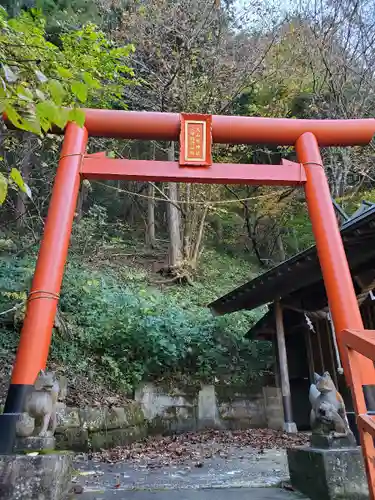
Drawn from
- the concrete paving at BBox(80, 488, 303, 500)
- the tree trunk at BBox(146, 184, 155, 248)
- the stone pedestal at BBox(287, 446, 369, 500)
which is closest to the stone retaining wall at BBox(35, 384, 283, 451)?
the concrete paving at BBox(80, 488, 303, 500)

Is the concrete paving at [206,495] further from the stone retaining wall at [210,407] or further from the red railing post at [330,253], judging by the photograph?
the stone retaining wall at [210,407]

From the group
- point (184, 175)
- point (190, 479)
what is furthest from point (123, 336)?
point (184, 175)

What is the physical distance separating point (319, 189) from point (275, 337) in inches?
201

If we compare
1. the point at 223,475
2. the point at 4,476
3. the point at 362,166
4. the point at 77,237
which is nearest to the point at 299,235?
the point at 362,166

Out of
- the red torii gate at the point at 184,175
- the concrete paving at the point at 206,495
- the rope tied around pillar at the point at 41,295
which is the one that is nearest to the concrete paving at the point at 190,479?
the concrete paving at the point at 206,495

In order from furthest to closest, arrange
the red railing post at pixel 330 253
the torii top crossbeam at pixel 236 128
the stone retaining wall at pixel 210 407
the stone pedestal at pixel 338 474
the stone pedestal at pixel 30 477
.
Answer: the stone retaining wall at pixel 210 407, the torii top crossbeam at pixel 236 128, the red railing post at pixel 330 253, the stone pedestal at pixel 338 474, the stone pedestal at pixel 30 477

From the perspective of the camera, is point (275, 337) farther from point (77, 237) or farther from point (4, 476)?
point (4, 476)

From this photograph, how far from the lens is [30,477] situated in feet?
10.4

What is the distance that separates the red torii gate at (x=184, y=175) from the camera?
3.99 metres

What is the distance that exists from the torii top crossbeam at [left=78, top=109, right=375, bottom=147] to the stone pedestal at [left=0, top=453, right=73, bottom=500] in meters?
3.94

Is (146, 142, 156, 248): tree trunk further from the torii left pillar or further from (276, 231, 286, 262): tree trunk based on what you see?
the torii left pillar

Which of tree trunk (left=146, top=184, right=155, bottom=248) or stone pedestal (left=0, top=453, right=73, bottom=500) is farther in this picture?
tree trunk (left=146, top=184, right=155, bottom=248)

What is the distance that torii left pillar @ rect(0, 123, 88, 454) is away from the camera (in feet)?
11.9

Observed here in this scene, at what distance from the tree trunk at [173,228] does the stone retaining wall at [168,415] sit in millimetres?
5539
